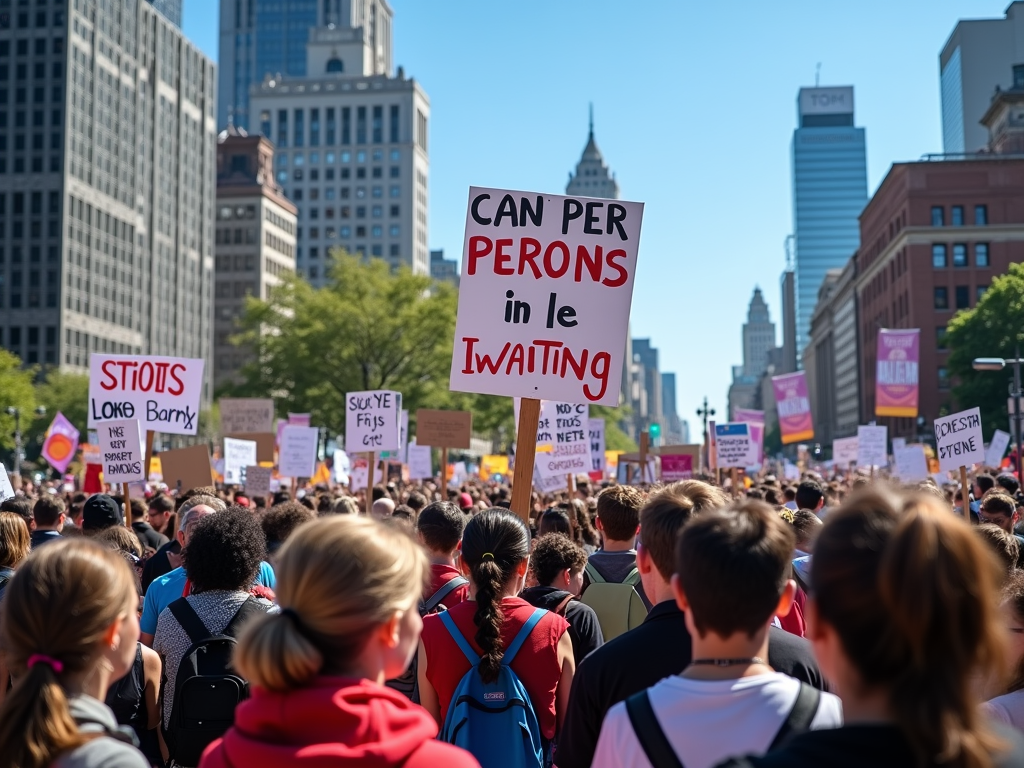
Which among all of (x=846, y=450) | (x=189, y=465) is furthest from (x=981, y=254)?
(x=189, y=465)

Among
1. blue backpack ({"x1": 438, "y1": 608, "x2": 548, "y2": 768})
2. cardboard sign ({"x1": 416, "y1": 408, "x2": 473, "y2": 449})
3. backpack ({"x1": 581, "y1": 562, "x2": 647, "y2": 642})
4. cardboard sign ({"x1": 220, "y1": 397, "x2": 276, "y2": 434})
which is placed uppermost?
cardboard sign ({"x1": 220, "y1": 397, "x2": 276, "y2": 434})

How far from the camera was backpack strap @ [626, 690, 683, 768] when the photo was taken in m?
2.84

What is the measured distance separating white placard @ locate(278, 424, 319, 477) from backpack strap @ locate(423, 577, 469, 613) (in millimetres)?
15744

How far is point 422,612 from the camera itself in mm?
6074

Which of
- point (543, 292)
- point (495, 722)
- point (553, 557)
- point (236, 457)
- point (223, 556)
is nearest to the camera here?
point (495, 722)

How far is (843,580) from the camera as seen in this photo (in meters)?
2.27

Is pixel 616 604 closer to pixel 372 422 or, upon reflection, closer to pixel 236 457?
pixel 372 422

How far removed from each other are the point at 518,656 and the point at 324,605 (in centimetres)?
213

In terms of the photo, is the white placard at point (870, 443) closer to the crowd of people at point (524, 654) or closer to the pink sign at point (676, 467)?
the pink sign at point (676, 467)

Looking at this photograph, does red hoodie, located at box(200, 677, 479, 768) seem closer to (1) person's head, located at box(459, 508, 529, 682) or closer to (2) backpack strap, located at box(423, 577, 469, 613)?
(1) person's head, located at box(459, 508, 529, 682)

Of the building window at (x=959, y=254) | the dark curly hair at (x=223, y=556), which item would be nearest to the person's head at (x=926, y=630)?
the dark curly hair at (x=223, y=556)

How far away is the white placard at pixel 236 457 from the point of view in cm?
2267

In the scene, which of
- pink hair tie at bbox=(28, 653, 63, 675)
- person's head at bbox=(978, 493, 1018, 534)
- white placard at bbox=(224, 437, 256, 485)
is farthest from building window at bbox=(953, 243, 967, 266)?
pink hair tie at bbox=(28, 653, 63, 675)

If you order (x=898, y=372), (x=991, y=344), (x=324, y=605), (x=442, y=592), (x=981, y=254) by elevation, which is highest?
(x=981, y=254)
